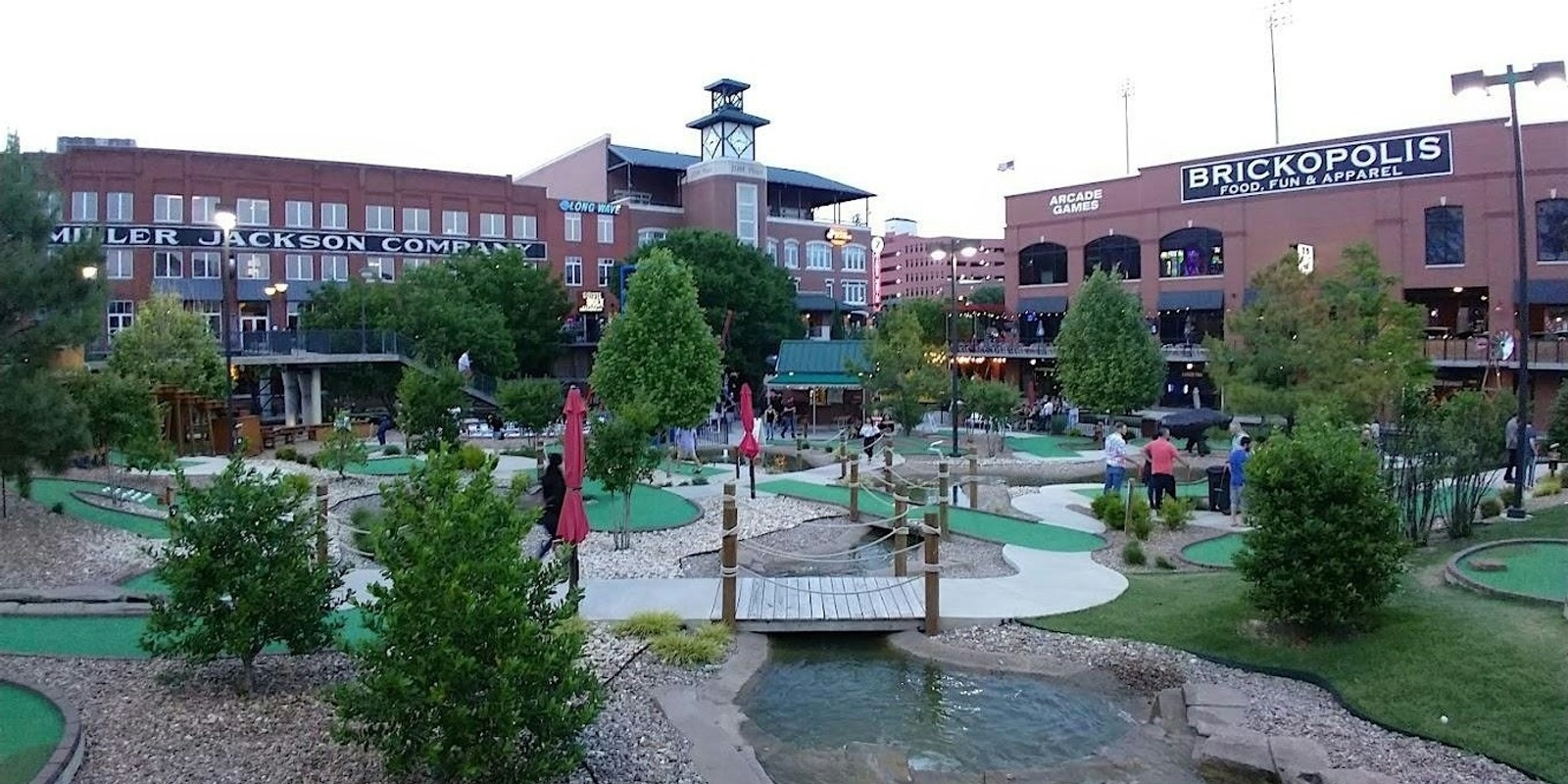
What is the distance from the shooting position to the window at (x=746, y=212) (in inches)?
2702

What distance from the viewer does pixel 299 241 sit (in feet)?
185

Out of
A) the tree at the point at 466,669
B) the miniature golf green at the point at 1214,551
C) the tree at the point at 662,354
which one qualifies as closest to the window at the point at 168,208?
the tree at the point at 662,354

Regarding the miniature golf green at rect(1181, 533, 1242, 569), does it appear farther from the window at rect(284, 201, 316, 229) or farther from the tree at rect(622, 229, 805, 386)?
the window at rect(284, 201, 316, 229)

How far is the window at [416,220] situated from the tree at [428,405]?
35678 mm

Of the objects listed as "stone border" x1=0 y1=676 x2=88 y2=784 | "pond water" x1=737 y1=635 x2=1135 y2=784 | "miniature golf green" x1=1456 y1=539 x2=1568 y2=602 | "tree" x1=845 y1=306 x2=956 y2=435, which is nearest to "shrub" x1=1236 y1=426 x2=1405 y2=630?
"miniature golf green" x1=1456 y1=539 x2=1568 y2=602

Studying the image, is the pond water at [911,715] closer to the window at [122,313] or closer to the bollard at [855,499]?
the bollard at [855,499]

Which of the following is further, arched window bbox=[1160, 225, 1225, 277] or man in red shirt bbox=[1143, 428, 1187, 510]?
arched window bbox=[1160, 225, 1225, 277]

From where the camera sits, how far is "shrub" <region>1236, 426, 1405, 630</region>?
32.9ft

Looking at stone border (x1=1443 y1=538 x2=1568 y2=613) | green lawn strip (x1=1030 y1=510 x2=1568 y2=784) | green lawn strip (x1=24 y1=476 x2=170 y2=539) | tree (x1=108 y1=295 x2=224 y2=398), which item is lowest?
green lawn strip (x1=1030 y1=510 x2=1568 y2=784)

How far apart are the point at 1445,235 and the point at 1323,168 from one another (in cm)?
578

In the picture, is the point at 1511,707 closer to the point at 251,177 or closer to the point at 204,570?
the point at 204,570

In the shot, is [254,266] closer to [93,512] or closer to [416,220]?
[416,220]

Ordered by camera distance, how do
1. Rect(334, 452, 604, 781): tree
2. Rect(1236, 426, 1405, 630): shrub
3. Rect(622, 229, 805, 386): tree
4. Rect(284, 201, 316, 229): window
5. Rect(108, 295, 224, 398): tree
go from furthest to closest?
Rect(284, 201, 316, 229): window
Rect(622, 229, 805, 386): tree
Rect(108, 295, 224, 398): tree
Rect(1236, 426, 1405, 630): shrub
Rect(334, 452, 604, 781): tree

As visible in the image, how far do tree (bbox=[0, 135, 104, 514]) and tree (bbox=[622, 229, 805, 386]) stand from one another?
4015 centimetres
